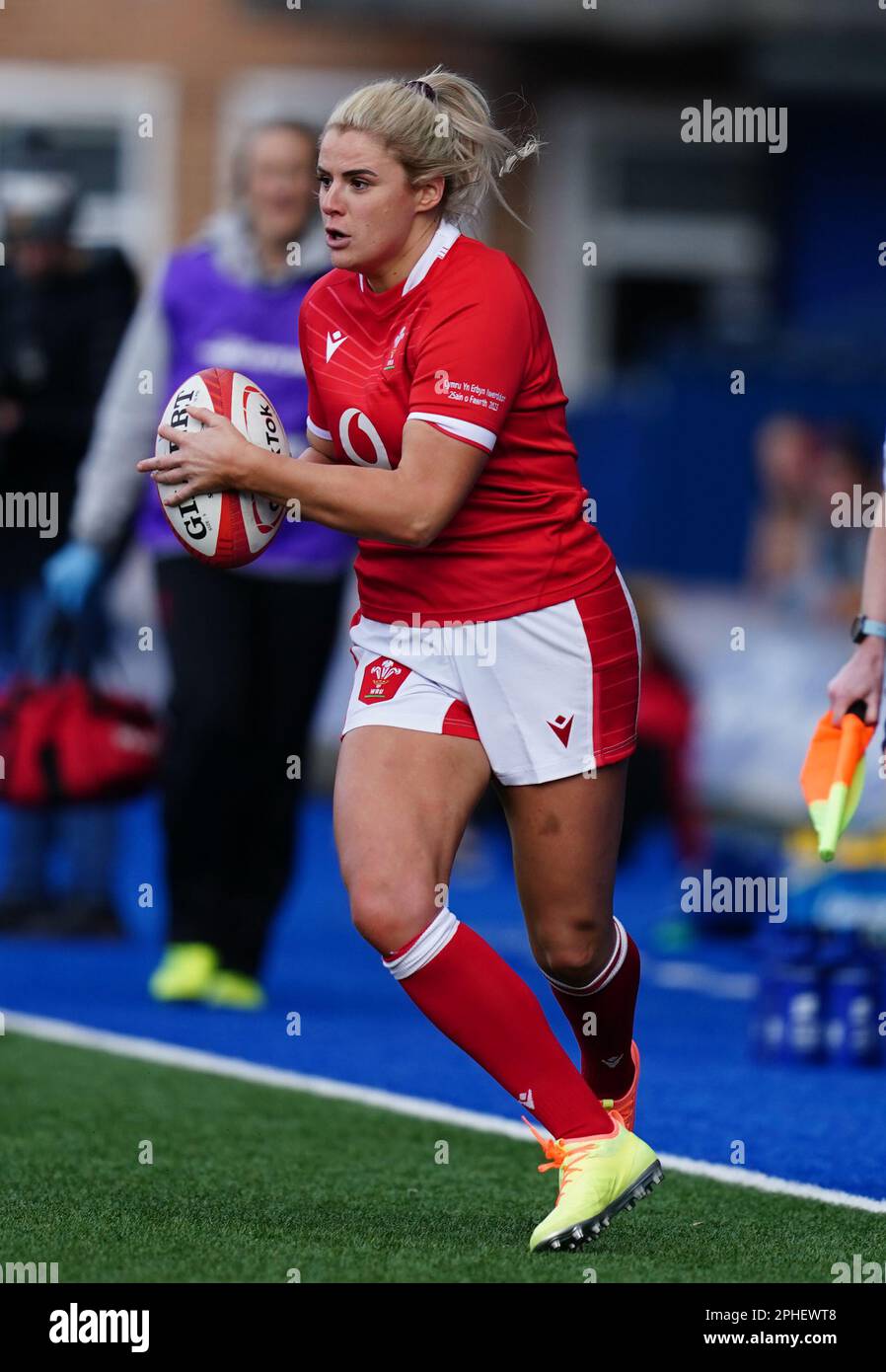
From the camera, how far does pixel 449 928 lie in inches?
198

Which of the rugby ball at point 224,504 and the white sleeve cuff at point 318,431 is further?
the white sleeve cuff at point 318,431

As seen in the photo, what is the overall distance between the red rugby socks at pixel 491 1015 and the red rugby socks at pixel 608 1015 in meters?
0.31

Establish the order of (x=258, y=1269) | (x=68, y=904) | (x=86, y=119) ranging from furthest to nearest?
(x=86, y=119), (x=68, y=904), (x=258, y=1269)

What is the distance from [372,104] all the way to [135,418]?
3672mm

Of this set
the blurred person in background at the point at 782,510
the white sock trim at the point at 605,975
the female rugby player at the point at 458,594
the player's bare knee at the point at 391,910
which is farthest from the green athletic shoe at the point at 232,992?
the blurred person in background at the point at 782,510

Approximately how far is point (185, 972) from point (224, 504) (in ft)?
12.0

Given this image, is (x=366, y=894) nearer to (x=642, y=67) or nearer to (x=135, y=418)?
(x=135, y=418)

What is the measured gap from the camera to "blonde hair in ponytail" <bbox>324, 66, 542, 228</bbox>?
5.08 metres

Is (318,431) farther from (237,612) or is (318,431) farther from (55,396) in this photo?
(55,396)

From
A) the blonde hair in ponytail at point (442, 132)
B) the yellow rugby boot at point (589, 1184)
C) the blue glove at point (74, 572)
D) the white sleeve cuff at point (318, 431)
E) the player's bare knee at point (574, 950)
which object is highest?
the blonde hair in ponytail at point (442, 132)

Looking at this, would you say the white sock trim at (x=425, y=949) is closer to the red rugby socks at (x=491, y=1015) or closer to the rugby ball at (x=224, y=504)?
the red rugby socks at (x=491, y=1015)

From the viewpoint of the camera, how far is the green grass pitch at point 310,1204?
4.83 m

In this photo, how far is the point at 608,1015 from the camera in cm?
543

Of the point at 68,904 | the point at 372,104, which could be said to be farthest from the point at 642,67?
the point at 372,104
